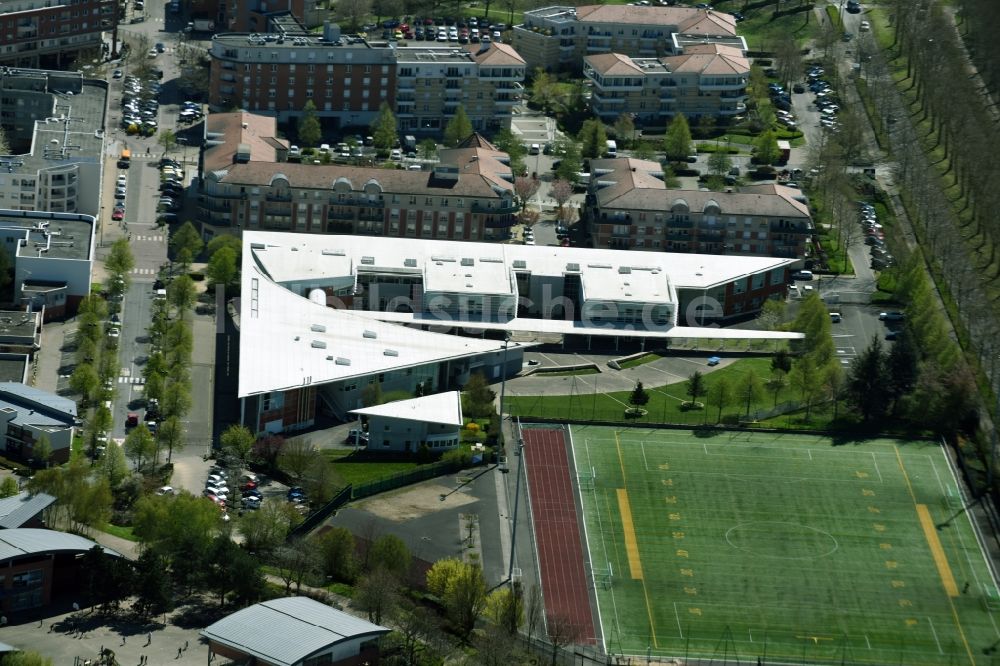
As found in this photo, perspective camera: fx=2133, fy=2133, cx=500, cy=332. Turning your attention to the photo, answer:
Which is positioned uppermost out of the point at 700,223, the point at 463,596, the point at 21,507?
the point at 700,223

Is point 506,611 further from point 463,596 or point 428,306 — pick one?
point 428,306

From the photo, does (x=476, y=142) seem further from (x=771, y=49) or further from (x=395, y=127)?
(x=771, y=49)

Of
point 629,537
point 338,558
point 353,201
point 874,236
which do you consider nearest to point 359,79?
point 353,201

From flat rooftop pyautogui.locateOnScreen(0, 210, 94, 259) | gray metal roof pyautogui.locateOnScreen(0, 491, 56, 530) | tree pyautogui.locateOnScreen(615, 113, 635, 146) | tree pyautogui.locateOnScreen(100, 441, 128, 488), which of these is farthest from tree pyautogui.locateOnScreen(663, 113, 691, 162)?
gray metal roof pyautogui.locateOnScreen(0, 491, 56, 530)

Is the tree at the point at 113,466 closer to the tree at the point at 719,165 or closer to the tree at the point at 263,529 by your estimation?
the tree at the point at 263,529

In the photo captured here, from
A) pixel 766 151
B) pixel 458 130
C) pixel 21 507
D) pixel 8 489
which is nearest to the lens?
pixel 21 507

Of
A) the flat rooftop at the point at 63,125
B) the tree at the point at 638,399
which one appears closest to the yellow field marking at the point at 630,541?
the tree at the point at 638,399

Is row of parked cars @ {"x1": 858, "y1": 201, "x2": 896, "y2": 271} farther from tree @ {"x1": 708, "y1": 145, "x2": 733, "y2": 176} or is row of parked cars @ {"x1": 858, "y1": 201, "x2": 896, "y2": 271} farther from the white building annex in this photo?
tree @ {"x1": 708, "y1": 145, "x2": 733, "y2": 176}

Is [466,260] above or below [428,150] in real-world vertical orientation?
above
